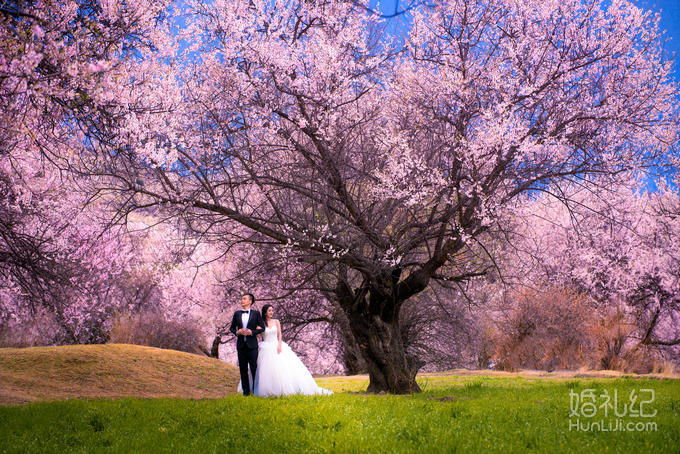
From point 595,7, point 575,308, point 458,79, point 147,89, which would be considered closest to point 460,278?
point 458,79

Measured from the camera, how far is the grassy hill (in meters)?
13.3

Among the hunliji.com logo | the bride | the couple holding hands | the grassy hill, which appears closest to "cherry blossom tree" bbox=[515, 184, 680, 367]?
the hunliji.com logo

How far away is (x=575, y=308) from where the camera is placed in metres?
23.4

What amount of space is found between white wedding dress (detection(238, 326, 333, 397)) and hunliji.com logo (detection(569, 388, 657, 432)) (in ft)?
17.8

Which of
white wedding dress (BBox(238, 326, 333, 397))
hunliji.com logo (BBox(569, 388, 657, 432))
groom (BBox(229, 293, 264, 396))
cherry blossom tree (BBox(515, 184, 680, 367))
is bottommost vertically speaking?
hunliji.com logo (BBox(569, 388, 657, 432))

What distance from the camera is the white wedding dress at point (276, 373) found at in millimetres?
11164

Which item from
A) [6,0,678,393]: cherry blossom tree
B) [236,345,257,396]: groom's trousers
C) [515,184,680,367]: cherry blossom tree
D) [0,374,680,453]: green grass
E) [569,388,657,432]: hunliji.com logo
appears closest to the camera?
[0,374,680,453]: green grass

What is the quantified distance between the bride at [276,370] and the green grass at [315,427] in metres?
1.54

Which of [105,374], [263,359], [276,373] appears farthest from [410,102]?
[105,374]

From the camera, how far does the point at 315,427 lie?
23.4 ft

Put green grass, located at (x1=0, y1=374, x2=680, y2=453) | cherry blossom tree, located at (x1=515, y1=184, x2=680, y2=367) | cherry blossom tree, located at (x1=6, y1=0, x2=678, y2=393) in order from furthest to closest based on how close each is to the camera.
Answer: cherry blossom tree, located at (x1=515, y1=184, x2=680, y2=367) → cherry blossom tree, located at (x1=6, y1=0, x2=678, y2=393) → green grass, located at (x1=0, y1=374, x2=680, y2=453)

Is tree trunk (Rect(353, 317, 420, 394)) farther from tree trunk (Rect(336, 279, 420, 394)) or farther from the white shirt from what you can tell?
the white shirt

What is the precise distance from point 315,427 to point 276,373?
426 cm

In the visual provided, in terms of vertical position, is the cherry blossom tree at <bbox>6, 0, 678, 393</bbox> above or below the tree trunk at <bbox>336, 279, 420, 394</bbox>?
above
